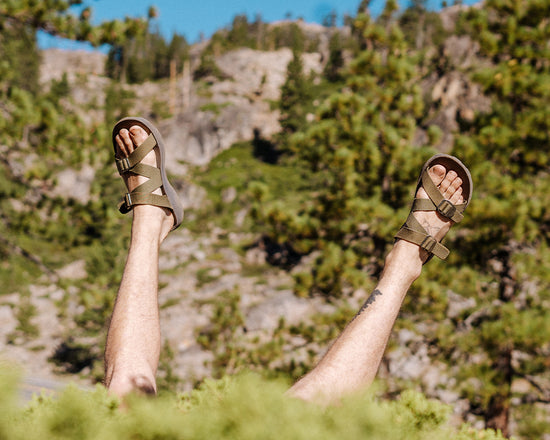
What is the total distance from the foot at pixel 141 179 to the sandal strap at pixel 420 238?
1.33 m

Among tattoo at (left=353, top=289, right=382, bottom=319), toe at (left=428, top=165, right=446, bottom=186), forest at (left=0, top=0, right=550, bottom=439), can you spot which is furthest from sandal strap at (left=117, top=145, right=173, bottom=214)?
forest at (left=0, top=0, right=550, bottom=439)

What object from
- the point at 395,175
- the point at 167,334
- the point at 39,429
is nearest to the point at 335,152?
the point at 395,175

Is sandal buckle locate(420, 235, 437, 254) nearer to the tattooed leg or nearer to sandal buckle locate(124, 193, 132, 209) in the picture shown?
the tattooed leg

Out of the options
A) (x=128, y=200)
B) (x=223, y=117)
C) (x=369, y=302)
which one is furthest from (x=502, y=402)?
(x=223, y=117)

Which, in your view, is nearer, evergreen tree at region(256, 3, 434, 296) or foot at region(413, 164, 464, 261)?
foot at region(413, 164, 464, 261)

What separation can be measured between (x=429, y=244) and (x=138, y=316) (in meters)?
1.50

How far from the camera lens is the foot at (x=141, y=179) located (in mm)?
2369

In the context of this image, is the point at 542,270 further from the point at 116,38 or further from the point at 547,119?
the point at 116,38

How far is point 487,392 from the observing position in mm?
5230

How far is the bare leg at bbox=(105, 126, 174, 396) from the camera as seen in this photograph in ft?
5.20

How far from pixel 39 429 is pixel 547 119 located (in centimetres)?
631

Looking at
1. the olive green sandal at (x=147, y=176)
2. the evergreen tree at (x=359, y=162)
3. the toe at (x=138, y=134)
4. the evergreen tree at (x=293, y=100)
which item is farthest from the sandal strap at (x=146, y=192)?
the evergreen tree at (x=293, y=100)

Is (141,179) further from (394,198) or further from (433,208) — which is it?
(394,198)

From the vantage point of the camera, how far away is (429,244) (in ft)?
7.20
